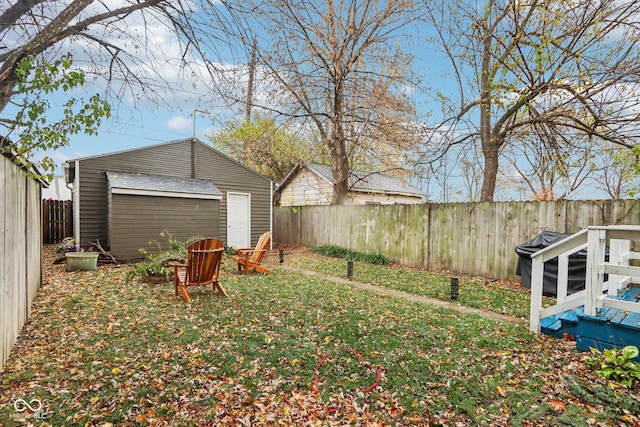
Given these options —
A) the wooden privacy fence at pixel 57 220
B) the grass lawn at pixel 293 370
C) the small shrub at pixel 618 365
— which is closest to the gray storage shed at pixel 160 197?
the wooden privacy fence at pixel 57 220

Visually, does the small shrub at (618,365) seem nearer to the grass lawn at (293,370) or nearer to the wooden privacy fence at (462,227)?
the grass lawn at (293,370)

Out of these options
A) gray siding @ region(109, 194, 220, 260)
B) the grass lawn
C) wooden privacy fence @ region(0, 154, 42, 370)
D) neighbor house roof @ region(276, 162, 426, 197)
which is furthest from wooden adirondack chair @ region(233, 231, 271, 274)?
neighbor house roof @ region(276, 162, 426, 197)

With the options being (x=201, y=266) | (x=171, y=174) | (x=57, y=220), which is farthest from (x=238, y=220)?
(x=201, y=266)

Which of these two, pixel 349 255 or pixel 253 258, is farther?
pixel 349 255

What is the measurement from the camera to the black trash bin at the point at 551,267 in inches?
203

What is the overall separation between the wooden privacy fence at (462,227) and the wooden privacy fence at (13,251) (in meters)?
7.89

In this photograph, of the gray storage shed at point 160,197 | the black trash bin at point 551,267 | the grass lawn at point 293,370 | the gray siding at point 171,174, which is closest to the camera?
the grass lawn at point 293,370

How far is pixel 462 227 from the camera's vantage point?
7.61 m

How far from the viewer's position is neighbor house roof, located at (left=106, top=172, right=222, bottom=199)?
8245 mm

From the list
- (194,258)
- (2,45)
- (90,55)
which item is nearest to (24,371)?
(194,258)

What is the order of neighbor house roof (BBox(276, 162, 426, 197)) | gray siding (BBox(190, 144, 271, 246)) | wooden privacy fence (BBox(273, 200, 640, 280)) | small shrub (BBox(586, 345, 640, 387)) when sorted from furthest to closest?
neighbor house roof (BBox(276, 162, 426, 197)), gray siding (BBox(190, 144, 271, 246)), wooden privacy fence (BBox(273, 200, 640, 280)), small shrub (BBox(586, 345, 640, 387))

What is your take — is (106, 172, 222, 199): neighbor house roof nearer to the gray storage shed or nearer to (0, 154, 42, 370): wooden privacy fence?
the gray storage shed

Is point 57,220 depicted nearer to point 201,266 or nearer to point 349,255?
point 201,266

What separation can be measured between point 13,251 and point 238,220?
27.9 feet
